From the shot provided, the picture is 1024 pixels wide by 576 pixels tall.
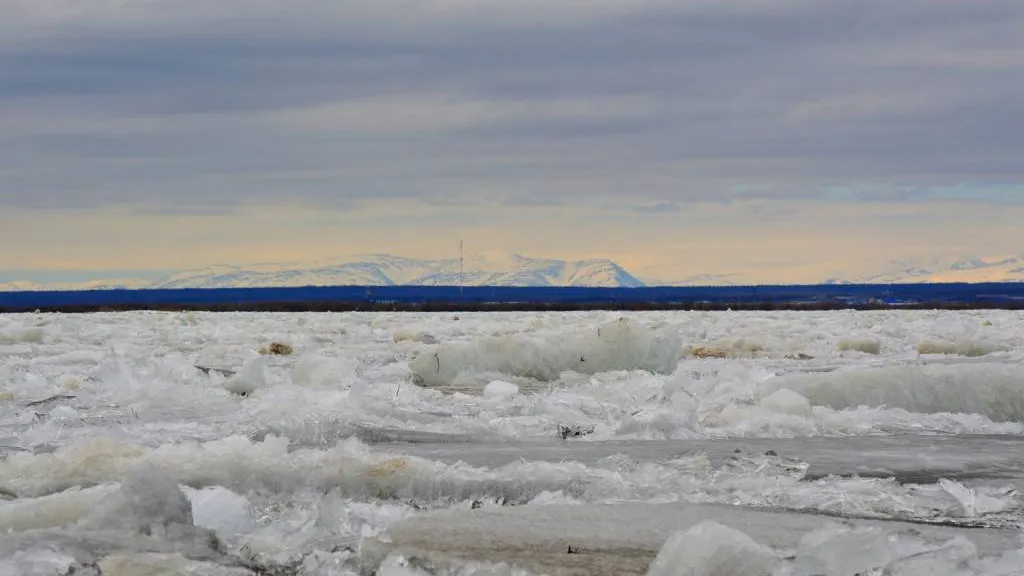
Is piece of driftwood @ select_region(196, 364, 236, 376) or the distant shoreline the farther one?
the distant shoreline

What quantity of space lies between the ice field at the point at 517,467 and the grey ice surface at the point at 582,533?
0.01 metres

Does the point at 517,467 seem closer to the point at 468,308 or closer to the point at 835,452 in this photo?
the point at 835,452

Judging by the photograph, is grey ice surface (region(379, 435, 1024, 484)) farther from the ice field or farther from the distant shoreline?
the distant shoreline

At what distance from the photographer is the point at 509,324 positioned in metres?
17.2

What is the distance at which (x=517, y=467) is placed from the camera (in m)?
4.14

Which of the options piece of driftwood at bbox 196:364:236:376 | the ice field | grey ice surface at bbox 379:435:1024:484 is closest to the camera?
the ice field

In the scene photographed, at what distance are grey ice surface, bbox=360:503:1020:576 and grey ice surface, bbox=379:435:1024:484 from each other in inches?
34.3

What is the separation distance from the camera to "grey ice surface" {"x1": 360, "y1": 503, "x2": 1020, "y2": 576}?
2.91 m

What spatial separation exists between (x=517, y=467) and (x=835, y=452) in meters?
1.51

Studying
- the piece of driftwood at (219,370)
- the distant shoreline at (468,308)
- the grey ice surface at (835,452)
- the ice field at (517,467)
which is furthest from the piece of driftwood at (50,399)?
the distant shoreline at (468,308)

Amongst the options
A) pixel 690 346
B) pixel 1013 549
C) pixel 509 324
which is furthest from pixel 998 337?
pixel 1013 549

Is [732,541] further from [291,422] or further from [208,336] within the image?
[208,336]

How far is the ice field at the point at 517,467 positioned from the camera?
290 cm

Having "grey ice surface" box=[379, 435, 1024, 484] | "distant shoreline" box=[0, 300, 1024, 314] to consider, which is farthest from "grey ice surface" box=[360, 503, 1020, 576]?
"distant shoreline" box=[0, 300, 1024, 314]
